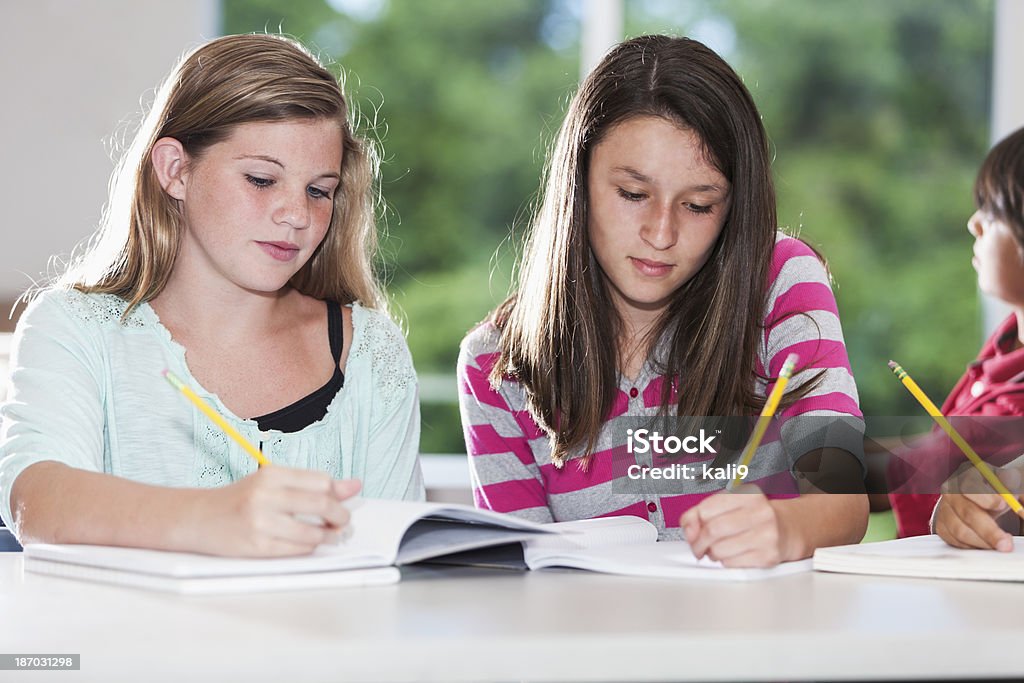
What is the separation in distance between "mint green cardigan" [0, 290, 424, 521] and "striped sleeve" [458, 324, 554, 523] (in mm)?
74

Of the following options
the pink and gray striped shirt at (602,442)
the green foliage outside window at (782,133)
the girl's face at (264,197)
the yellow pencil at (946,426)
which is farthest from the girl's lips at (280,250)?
the green foliage outside window at (782,133)

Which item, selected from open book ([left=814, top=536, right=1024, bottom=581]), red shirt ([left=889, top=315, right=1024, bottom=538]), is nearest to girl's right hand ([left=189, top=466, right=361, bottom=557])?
open book ([left=814, top=536, right=1024, bottom=581])

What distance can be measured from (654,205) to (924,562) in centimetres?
53

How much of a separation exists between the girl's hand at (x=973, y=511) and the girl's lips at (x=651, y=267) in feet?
1.28

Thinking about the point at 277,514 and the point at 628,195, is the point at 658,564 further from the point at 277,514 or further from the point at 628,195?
the point at 628,195

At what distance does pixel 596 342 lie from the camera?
1.39 m

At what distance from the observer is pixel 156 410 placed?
1287 mm

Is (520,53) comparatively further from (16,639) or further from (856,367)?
(16,639)

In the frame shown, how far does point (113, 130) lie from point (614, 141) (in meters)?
2.01

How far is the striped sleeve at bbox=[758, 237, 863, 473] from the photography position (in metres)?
1.21

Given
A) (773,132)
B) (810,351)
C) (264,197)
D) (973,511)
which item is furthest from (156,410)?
(773,132)

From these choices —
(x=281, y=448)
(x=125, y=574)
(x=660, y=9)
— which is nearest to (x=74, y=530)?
(x=125, y=574)

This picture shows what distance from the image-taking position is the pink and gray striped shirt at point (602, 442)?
134 cm

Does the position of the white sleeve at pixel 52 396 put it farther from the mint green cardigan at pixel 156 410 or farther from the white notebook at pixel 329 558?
the white notebook at pixel 329 558
